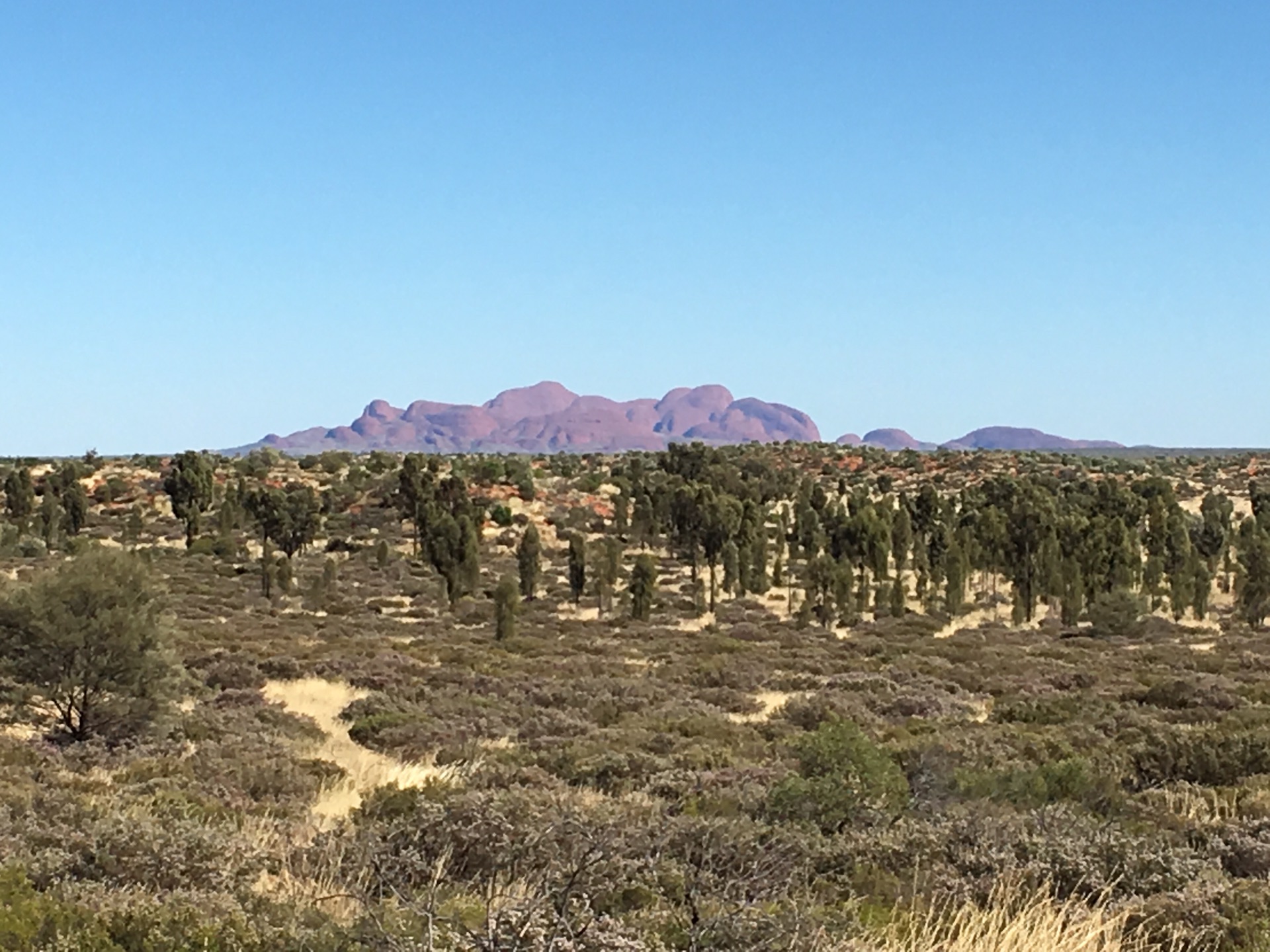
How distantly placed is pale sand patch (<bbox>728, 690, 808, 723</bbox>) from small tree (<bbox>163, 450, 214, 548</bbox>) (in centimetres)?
3646

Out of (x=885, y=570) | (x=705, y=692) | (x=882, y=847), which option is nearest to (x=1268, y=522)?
(x=885, y=570)

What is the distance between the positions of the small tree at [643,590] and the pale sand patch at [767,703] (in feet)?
52.2

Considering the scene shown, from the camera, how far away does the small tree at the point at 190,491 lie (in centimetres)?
5100

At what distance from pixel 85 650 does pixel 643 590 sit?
1002 inches

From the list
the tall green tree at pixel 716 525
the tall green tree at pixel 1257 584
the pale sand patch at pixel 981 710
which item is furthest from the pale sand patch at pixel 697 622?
the tall green tree at pixel 1257 584

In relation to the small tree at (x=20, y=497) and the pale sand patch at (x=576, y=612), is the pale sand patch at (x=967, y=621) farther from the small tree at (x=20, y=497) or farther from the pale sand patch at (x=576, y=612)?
the small tree at (x=20, y=497)

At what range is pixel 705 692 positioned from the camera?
2120cm

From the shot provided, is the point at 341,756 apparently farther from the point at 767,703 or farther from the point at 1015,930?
the point at 1015,930

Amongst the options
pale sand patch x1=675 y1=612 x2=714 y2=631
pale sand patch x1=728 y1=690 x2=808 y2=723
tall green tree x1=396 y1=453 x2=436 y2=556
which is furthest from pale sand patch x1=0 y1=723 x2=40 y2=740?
tall green tree x1=396 y1=453 x2=436 y2=556

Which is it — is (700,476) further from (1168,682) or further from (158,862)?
(158,862)

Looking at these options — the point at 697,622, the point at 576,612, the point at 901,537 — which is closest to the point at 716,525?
the point at 697,622

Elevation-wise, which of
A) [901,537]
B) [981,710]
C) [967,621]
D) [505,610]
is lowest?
[967,621]

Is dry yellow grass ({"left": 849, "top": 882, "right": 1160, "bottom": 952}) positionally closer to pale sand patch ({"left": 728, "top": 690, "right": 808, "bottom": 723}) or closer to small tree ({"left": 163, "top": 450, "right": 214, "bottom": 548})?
pale sand patch ({"left": 728, "top": 690, "right": 808, "bottom": 723})

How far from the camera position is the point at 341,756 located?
46.3ft
